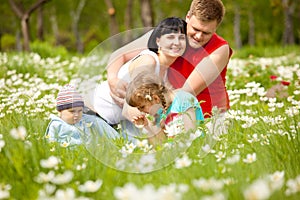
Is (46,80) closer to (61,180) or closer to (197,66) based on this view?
(197,66)

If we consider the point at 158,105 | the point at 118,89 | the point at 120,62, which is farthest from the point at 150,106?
the point at 120,62

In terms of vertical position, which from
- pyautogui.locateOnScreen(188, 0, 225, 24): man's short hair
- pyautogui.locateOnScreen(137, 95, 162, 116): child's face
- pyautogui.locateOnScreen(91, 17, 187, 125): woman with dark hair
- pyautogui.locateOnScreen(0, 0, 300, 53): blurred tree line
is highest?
pyautogui.locateOnScreen(188, 0, 225, 24): man's short hair

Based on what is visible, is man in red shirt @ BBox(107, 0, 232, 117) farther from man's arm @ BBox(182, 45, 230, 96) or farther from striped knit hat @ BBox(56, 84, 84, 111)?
striped knit hat @ BBox(56, 84, 84, 111)

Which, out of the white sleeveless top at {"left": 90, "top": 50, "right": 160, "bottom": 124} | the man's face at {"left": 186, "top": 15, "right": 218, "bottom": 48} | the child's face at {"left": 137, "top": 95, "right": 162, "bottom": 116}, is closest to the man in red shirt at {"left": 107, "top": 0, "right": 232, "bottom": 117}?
the man's face at {"left": 186, "top": 15, "right": 218, "bottom": 48}

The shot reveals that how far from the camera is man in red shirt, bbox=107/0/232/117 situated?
3.54m

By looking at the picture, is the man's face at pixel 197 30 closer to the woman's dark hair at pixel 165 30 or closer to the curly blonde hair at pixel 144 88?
the woman's dark hair at pixel 165 30

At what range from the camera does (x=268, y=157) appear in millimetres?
2490

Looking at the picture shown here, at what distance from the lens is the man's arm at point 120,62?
3.56m

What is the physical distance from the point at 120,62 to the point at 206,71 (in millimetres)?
675

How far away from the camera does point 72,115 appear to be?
373cm

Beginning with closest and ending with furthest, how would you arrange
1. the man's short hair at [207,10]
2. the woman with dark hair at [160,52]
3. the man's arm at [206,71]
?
1. the woman with dark hair at [160,52]
2. the man's short hair at [207,10]
3. the man's arm at [206,71]

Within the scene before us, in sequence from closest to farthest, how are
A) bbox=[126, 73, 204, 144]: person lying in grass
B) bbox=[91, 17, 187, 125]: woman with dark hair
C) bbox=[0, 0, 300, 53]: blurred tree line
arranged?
bbox=[126, 73, 204, 144]: person lying in grass
bbox=[91, 17, 187, 125]: woman with dark hair
bbox=[0, 0, 300, 53]: blurred tree line

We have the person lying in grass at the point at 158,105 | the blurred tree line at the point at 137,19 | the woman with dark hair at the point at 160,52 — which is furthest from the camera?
the blurred tree line at the point at 137,19

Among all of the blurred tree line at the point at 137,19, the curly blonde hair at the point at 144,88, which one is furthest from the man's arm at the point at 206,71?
the blurred tree line at the point at 137,19
